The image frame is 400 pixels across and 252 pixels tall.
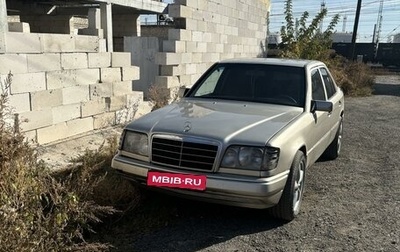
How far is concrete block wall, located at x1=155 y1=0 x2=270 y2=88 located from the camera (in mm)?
7723

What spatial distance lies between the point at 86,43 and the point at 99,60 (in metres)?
0.37

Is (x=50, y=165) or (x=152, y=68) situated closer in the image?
(x=50, y=165)

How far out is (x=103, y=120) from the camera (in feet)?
20.4

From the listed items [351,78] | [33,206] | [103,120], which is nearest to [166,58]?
[103,120]

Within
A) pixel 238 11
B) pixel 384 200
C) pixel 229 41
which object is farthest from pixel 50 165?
pixel 238 11

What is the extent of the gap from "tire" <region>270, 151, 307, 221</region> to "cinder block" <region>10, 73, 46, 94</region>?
3.45m

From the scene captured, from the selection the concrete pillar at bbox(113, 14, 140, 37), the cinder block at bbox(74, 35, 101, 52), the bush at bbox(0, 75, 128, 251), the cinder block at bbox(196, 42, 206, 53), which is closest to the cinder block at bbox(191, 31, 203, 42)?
the cinder block at bbox(196, 42, 206, 53)

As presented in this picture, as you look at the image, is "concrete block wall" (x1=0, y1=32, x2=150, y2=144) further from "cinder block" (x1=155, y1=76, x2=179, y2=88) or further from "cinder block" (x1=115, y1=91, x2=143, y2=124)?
"cinder block" (x1=155, y1=76, x2=179, y2=88)

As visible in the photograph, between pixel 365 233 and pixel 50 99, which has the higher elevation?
pixel 50 99

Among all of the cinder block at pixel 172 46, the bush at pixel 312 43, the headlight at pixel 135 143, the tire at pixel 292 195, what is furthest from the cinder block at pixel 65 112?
the bush at pixel 312 43

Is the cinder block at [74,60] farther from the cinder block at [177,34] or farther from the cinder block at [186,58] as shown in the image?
the cinder block at [186,58]

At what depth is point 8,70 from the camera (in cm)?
445

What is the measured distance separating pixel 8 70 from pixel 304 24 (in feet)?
41.2

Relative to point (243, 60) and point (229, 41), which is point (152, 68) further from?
point (243, 60)
